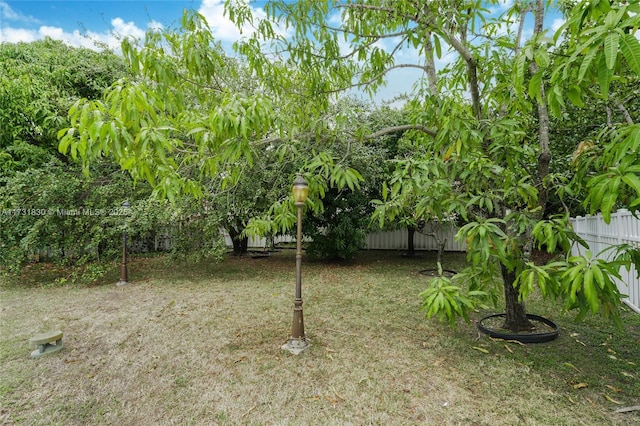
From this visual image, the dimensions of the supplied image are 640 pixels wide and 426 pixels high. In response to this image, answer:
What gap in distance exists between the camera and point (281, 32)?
3275mm

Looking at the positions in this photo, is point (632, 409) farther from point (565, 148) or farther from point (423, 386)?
point (565, 148)

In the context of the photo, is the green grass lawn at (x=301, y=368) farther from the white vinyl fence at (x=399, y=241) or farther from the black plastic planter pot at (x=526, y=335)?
the white vinyl fence at (x=399, y=241)

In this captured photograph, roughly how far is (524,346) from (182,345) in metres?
3.56

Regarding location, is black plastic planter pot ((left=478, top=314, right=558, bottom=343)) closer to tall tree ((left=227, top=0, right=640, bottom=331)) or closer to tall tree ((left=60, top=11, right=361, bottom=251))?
tall tree ((left=227, top=0, right=640, bottom=331))

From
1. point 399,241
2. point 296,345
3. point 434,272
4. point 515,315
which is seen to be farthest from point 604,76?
point 399,241

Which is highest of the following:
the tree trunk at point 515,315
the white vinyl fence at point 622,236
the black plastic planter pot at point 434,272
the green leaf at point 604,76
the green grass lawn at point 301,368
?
the green leaf at point 604,76

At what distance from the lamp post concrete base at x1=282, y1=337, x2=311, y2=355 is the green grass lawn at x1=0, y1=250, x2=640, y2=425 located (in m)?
0.09

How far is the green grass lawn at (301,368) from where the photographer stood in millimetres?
2461

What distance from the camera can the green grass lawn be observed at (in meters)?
2.46

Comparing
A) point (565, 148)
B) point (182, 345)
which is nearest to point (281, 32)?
point (182, 345)

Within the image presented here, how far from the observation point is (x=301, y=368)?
3137 millimetres

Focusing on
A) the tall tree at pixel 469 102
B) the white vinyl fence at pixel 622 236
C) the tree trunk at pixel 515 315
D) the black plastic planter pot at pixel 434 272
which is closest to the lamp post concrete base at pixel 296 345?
the tall tree at pixel 469 102

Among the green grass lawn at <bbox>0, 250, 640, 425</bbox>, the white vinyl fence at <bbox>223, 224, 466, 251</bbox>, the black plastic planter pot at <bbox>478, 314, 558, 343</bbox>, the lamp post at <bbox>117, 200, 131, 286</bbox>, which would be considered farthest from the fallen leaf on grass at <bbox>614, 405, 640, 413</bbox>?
the white vinyl fence at <bbox>223, 224, 466, 251</bbox>

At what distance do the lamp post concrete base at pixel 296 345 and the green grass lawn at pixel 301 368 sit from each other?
→ 0.09 metres
